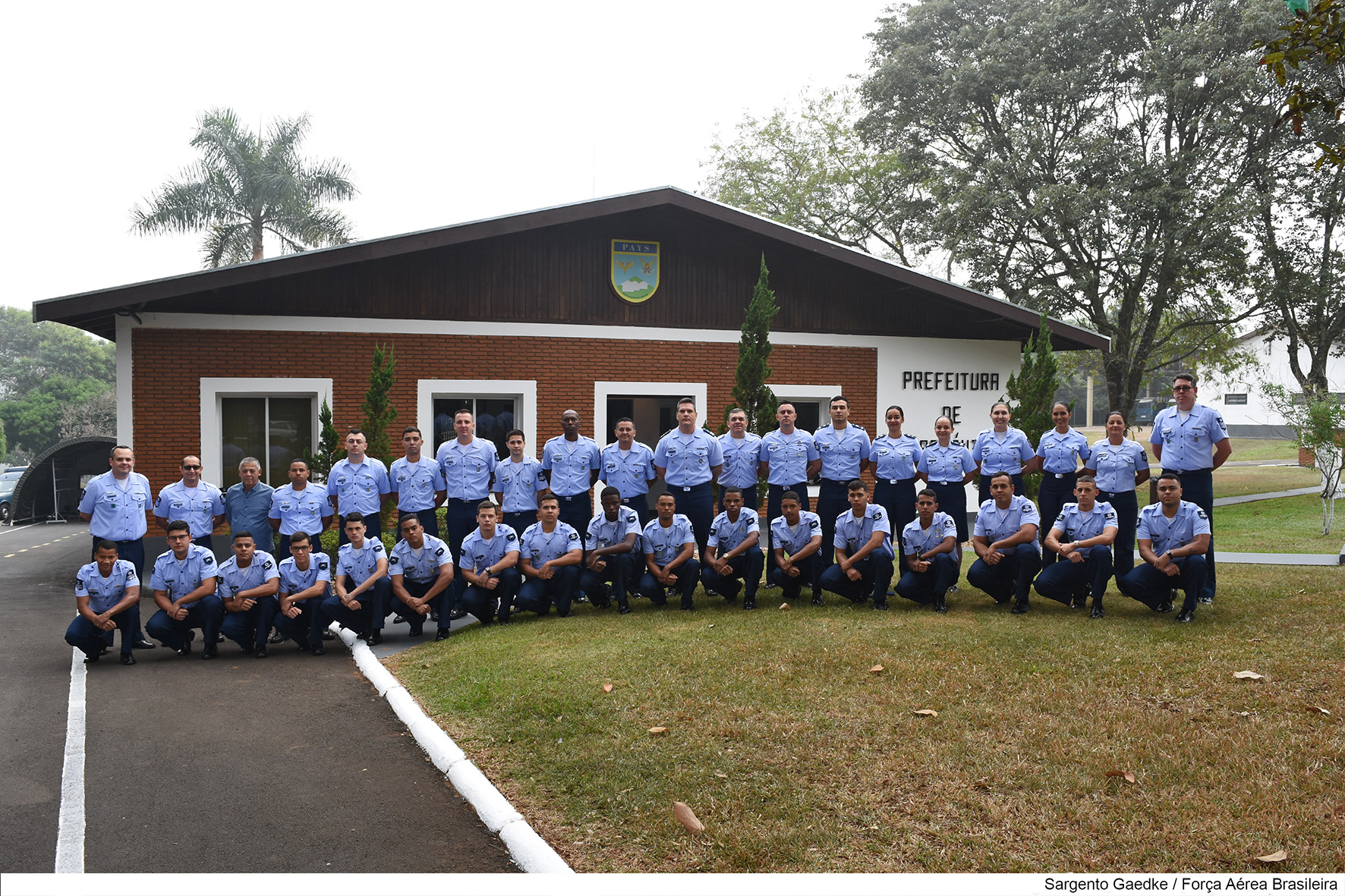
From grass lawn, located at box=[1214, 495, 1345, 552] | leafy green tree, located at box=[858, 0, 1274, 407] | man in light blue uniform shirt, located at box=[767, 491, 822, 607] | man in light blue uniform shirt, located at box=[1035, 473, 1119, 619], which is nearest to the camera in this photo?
man in light blue uniform shirt, located at box=[1035, 473, 1119, 619]

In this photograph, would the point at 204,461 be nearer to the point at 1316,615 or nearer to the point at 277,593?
the point at 277,593

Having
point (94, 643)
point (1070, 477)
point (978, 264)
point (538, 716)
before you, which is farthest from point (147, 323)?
point (978, 264)

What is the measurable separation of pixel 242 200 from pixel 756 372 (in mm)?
23652

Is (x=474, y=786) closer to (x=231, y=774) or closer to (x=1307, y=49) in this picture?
(x=231, y=774)

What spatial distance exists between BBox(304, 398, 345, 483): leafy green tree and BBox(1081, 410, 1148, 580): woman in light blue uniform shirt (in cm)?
886

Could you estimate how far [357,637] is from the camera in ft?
28.7

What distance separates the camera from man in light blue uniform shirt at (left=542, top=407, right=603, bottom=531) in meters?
10.2

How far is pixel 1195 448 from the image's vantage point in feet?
27.8

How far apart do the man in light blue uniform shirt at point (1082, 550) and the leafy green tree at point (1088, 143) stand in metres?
15.7

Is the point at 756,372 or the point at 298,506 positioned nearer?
the point at 298,506

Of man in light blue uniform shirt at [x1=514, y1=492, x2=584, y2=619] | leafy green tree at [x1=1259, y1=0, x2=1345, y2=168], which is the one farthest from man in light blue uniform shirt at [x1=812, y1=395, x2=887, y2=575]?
leafy green tree at [x1=1259, y1=0, x2=1345, y2=168]

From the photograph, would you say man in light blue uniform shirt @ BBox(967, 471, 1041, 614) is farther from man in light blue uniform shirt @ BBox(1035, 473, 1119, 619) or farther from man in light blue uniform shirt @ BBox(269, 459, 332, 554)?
man in light blue uniform shirt @ BBox(269, 459, 332, 554)

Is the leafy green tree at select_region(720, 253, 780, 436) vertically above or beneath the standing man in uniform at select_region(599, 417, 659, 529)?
above

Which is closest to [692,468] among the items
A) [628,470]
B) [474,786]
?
[628,470]
